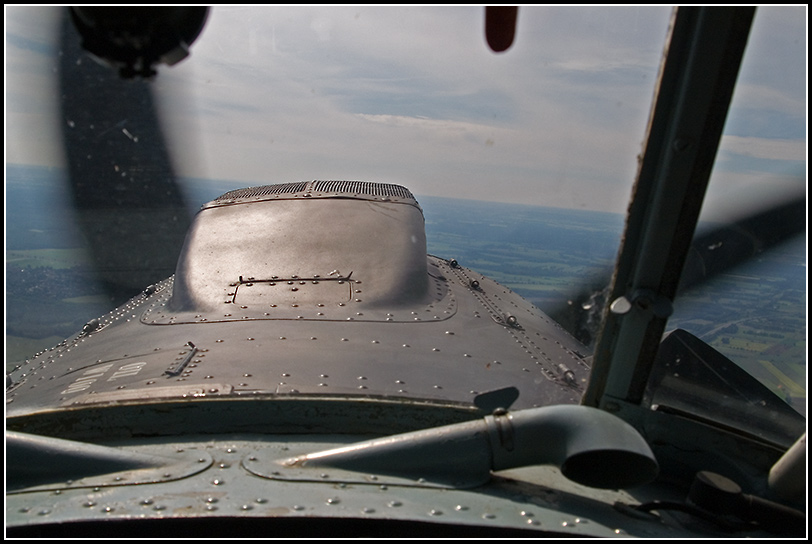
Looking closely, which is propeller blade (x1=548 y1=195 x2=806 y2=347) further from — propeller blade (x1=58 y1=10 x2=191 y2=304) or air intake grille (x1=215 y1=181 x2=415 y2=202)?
propeller blade (x1=58 y1=10 x2=191 y2=304)

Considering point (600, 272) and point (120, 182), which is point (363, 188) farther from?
point (120, 182)

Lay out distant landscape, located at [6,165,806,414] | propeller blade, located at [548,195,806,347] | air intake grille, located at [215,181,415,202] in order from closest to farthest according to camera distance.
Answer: propeller blade, located at [548,195,806,347] → distant landscape, located at [6,165,806,414] → air intake grille, located at [215,181,415,202]

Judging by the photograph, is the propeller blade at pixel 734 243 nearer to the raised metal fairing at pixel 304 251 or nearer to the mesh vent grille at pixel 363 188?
the raised metal fairing at pixel 304 251

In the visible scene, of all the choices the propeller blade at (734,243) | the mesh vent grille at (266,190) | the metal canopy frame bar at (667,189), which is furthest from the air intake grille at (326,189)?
the metal canopy frame bar at (667,189)

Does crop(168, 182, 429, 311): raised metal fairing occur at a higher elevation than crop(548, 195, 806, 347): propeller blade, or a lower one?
lower

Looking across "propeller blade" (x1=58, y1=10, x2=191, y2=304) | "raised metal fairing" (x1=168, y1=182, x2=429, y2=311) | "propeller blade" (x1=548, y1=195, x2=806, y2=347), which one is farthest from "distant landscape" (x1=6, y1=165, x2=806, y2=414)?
"propeller blade" (x1=58, y1=10, x2=191, y2=304)

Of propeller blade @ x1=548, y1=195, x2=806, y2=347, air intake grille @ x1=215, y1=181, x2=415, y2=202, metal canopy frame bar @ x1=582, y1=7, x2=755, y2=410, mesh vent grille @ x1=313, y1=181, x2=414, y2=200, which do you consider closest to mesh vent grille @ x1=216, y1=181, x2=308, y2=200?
air intake grille @ x1=215, y1=181, x2=415, y2=202

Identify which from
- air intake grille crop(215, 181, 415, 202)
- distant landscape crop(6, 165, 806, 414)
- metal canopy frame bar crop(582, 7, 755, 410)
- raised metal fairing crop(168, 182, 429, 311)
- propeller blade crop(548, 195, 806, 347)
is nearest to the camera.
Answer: metal canopy frame bar crop(582, 7, 755, 410)

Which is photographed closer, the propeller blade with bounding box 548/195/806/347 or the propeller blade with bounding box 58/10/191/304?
the propeller blade with bounding box 548/195/806/347

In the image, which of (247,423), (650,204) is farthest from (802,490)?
(247,423)
